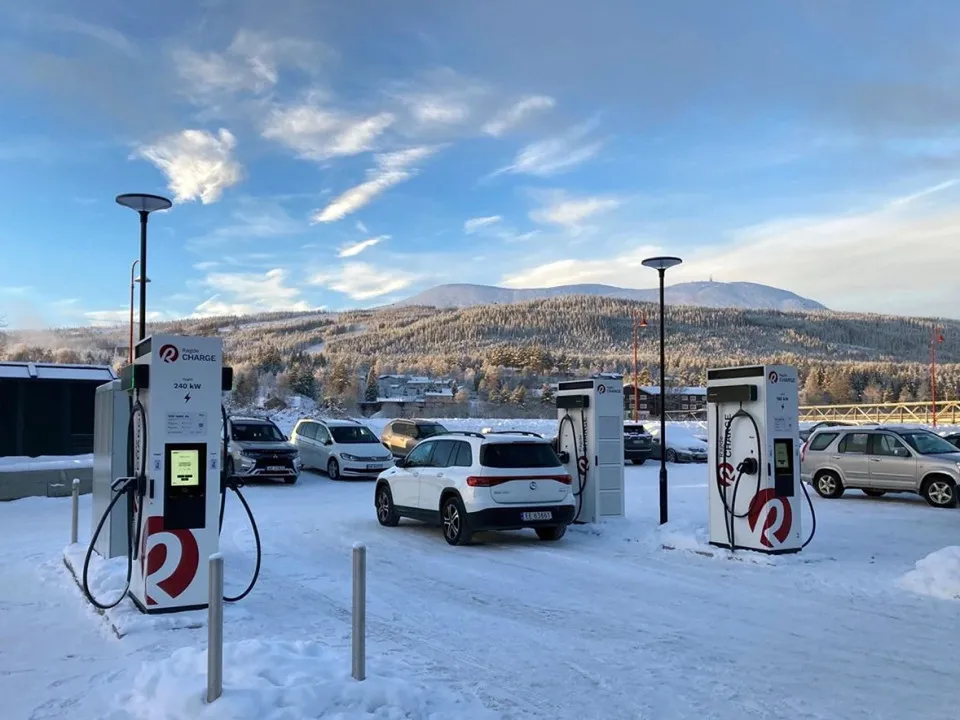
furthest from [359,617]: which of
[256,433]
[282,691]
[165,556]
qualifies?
[256,433]

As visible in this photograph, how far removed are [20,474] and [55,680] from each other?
42.8ft

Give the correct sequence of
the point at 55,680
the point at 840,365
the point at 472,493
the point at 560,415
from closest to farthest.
Answer: the point at 55,680 → the point at 472,493 → the point at 560,415 → the point at 840,365

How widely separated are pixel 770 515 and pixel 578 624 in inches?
175

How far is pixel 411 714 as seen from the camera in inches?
205

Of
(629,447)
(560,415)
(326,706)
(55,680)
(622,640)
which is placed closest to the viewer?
(326,706)

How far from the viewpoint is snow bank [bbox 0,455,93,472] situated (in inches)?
690

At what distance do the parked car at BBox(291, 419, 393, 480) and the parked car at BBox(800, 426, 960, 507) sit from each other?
10.9 meters

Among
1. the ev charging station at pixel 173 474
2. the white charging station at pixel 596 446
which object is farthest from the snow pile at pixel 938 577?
the ev charging station at pixel 173 474

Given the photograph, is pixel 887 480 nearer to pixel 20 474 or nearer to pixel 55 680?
pixel 55 680

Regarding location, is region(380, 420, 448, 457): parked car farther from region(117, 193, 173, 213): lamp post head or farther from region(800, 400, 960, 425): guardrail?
region(800, 400, 960, 425): guardrail

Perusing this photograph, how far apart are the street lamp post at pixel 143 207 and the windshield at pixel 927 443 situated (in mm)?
14850

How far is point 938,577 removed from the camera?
8.90m

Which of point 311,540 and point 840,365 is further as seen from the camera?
point 840,365

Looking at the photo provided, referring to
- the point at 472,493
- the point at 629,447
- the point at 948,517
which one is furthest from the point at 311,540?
the point at 629,447
